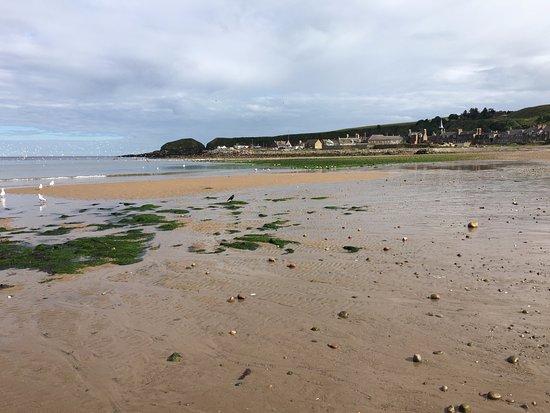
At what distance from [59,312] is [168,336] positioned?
2547mm

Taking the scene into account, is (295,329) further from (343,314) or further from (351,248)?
(351,248)

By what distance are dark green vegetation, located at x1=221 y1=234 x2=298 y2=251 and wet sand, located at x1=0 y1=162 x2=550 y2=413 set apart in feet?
1.22

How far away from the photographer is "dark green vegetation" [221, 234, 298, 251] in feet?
41.2

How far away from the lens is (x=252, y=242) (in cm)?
1309

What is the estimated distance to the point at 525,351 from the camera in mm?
5676

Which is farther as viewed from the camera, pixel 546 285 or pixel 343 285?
pixel 343 285

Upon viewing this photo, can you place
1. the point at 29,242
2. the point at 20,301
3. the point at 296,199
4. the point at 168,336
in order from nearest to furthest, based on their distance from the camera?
the point at 168,336 → the point at 20,301 → the point at 29,242 → the point at 296,199

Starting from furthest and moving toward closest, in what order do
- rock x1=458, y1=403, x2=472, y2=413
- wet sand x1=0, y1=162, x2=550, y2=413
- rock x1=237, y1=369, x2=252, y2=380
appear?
rock x1=237, y1=369, x2=252, y2=380 < wet sand x1=0, y1=162, x2=550, y2=413 < rock x1=458, y1=403, x2=472, y2=413

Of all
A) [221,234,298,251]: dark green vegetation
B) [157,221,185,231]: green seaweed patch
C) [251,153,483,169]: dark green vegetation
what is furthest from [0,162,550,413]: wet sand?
[251,153,483,169]: dark green vegetation

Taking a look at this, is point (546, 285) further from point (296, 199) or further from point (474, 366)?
point (296, 199)

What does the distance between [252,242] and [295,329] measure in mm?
6465

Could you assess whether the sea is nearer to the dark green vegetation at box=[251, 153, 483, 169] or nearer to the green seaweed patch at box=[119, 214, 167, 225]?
the dark green vegetation at box=[251, 153, 483, 169]

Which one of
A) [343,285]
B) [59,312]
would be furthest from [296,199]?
[59,312]

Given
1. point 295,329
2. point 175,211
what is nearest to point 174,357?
point 295,329
